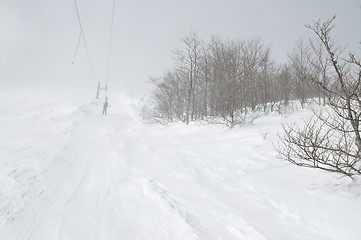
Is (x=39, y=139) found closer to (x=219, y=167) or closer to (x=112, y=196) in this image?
(x=112, y=196)

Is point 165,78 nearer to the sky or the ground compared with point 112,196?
nearer to the sky

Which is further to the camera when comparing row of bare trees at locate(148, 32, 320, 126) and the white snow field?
row of bare trees at locate(148, 32, 320, 126)

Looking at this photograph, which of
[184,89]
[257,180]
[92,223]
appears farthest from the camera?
[184,89]

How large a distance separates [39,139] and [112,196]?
230 inches

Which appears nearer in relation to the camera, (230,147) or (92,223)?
(92,223)

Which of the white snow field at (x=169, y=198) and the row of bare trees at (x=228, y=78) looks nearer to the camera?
the white snow field at (x=169, y=198)

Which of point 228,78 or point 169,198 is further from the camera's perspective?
point 228,78

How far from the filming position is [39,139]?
804 centimetres

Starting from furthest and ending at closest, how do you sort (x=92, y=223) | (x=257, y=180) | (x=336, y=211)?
1. (x=257, y=180)
2. (x=336, y=211)
3. (x=92, y=223)

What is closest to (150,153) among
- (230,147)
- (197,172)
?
(197,172)

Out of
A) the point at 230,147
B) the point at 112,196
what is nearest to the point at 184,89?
the point at 230,147

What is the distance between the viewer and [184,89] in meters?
22.1

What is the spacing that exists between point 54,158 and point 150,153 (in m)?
3.10

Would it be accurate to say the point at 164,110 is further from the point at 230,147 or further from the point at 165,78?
the point at 230,147
